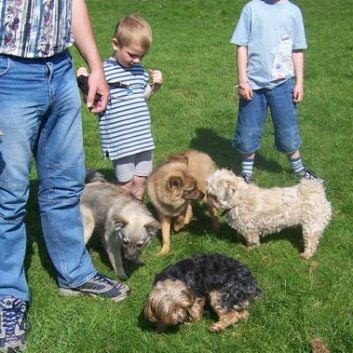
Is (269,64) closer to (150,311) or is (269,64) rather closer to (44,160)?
(44,160)

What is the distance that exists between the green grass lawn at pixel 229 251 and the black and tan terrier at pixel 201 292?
0.12m

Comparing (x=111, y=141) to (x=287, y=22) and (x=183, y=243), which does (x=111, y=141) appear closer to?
(x=183, y=243)

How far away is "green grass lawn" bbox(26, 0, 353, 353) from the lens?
163 inches

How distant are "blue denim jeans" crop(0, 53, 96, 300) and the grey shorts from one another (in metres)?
1.32

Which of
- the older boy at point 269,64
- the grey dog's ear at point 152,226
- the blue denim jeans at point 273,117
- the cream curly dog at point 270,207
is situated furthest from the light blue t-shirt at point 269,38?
the grey dog's ear at point 152,226

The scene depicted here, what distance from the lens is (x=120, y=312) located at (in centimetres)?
450

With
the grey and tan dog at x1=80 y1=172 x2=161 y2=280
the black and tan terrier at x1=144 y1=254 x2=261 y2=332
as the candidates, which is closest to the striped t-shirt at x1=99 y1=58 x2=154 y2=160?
the grey and tan dog at x1=80 y1=172 x2=161 y2=280

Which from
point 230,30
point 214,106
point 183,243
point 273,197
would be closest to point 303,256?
point 273,197

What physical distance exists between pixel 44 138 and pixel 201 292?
1.55m

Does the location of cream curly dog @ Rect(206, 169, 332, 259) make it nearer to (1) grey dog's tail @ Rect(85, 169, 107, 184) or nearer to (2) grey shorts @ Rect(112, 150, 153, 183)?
(2) grey shorts @ Rect(112, 150, 153, 183)

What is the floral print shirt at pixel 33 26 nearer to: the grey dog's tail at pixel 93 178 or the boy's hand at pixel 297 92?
the grey dog's tail at pixel 93 178

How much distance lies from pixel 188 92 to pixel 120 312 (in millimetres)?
6077

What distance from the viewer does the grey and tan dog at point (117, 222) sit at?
4.92 meters

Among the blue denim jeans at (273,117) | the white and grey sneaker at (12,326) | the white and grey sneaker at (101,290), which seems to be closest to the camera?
the white and grey sneaker at (12,326)
